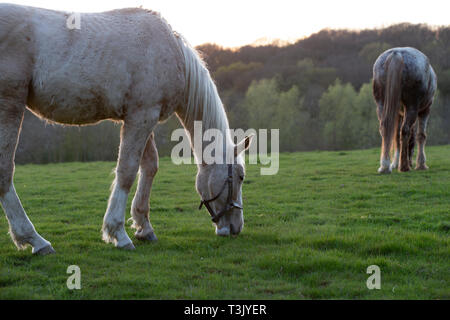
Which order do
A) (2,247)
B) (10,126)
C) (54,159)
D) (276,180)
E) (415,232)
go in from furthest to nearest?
(54,159), (276,180), (415,232), (2,247), (10,126)

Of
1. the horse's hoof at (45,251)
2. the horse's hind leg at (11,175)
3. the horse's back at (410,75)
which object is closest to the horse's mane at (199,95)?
the horse's hind leg at (11,175)

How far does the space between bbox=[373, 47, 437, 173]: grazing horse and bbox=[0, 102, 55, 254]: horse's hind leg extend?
7.11 m

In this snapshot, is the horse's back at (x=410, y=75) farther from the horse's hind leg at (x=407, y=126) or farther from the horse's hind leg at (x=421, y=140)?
the horse's hind leg at (x=421, y=140)

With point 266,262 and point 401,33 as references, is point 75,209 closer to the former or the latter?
point 266,262

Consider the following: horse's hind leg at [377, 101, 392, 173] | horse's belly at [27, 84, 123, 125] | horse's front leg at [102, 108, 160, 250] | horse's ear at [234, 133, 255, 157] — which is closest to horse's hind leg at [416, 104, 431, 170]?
horse's hind leg at [377, 101, 392, 173]

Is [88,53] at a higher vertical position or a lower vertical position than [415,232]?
higher

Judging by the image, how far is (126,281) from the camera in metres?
3.60

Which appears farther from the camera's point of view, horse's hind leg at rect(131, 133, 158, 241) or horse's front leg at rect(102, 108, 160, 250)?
horse's hind leg at rect(131, 133, 158, 241)

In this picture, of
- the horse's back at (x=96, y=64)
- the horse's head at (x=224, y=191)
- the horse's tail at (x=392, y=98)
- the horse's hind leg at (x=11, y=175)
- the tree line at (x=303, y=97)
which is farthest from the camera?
the tree line at (x=303, y=97)

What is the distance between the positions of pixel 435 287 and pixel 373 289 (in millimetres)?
517

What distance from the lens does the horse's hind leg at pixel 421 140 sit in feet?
33.4

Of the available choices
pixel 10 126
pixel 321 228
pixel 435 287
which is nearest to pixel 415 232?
pixel 321 228

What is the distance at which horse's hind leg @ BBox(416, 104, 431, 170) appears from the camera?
10188mm

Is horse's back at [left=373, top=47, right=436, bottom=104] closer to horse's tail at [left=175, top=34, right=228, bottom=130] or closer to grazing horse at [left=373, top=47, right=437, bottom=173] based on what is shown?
grazing horse at [left=373, top=47, right=437, bottom=173]
